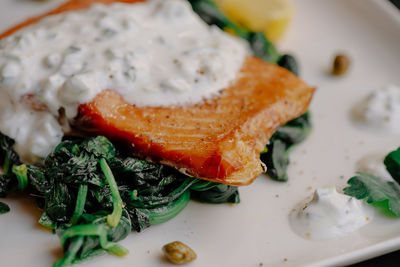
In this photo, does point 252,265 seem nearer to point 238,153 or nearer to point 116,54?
point 238,153

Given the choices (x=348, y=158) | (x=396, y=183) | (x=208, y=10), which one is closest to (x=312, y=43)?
(x=208, y=10)

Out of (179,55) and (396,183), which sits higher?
(396,183)

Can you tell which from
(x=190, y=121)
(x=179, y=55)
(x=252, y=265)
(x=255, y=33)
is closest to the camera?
(x=252, y=265)

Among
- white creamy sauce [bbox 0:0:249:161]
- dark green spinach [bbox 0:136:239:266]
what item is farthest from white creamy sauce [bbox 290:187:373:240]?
white creamy sauce [bbox 0:0:249:161]

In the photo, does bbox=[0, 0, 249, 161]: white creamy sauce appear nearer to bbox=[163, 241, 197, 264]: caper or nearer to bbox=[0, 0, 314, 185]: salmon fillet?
bbox=[0, 0, 314, 185]: salmon fillet

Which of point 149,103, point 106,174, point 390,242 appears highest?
point 390,242

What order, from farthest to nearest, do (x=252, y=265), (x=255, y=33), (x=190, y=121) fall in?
(x=255, y=33)
(x=190, y=121)
(x=252, y=265)
